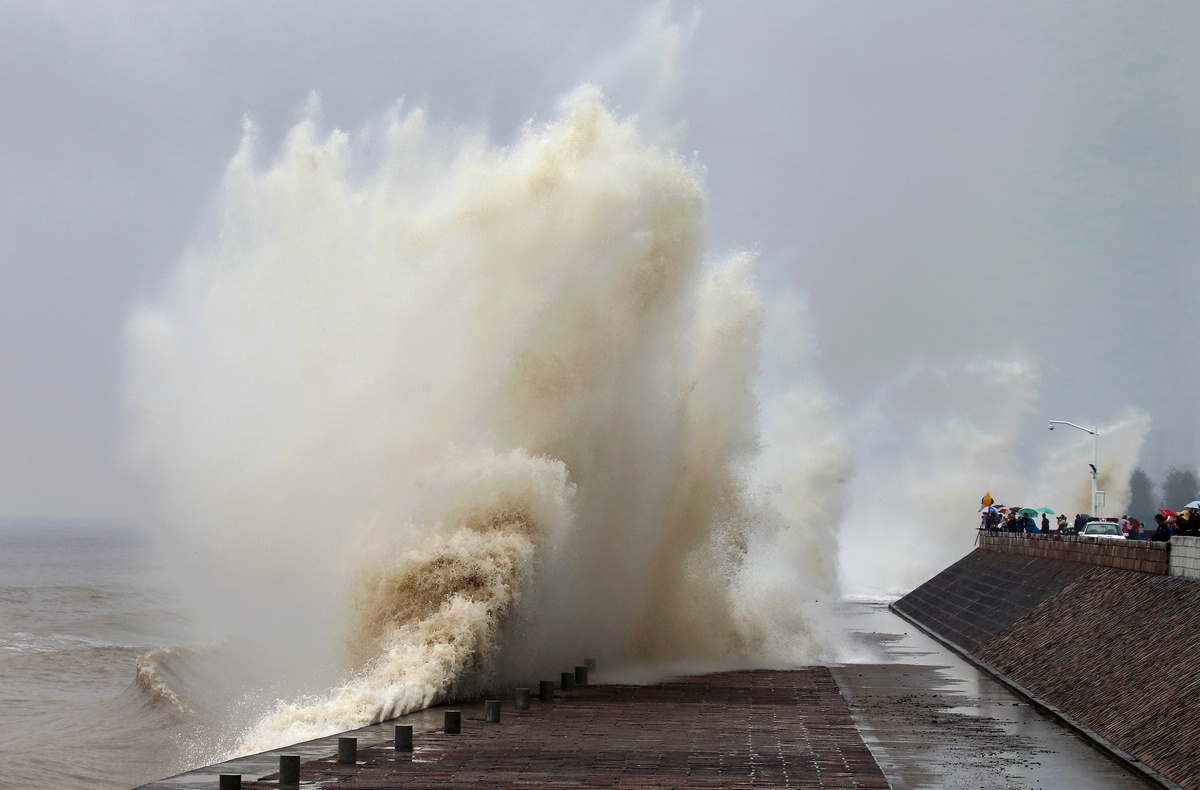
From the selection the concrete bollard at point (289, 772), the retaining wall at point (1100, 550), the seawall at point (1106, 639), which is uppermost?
the retaining wall at point (1100, 550)

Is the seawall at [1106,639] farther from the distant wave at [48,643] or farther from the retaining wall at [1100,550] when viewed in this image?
the distant wave at [48,643]

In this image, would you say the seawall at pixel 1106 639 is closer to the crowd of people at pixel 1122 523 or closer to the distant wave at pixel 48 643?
the crowd of people at pixel 1122 523

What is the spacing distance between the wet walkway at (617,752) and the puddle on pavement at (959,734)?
1.47ft

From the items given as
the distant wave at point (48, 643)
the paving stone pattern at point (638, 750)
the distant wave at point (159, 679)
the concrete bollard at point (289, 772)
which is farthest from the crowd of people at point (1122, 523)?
the distant wave at point (48, 643)

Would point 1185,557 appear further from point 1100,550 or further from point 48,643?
point 48,643

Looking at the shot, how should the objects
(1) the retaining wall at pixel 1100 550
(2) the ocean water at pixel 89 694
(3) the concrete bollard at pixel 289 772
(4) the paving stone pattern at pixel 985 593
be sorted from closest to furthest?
(3) the concrete bollard at pixel 289 772 < (2) the ocean water at pixel 89 694 < (1) the retaining wall at pixel 1100 550 < (4) the paving stone pattern at pixel 985 593

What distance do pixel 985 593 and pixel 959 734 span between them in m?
19.0

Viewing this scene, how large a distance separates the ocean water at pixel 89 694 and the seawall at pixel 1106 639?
13896mm

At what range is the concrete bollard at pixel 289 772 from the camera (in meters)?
10.4

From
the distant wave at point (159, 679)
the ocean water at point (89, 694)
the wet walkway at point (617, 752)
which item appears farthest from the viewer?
the distant wave at point (159, 679)

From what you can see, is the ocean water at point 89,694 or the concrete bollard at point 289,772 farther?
the ocean water at point 89,694

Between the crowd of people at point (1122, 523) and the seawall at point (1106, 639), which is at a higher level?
the crowd of people at point (1122, 523)

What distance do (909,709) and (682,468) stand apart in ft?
30.3

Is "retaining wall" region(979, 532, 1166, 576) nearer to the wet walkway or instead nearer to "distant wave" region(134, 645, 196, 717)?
the wet walkway
